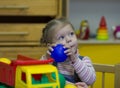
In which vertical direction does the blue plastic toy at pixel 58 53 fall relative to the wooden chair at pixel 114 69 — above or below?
above

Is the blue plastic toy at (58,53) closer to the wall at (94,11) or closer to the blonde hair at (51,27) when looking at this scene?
the blonde hair at (51,27)

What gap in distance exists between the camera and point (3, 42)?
164cm

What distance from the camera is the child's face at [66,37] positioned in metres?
0.87

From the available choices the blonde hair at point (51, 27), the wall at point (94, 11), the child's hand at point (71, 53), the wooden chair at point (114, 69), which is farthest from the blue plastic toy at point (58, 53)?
the wall at point (94, 11)

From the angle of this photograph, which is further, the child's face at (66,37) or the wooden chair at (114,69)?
the wooden chair at (114,69)

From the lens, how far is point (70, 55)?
81 cm

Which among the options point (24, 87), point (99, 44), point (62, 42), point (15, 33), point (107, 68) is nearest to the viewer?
point (24, 87)

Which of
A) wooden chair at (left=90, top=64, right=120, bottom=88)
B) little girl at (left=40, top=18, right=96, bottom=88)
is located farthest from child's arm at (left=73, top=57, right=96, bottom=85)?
wooden chair at (left=90, top=64, right=120, bottom=88)

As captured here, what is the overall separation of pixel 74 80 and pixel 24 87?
0.31 metres

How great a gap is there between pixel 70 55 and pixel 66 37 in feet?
0.26

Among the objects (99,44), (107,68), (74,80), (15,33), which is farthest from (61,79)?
(99,44)

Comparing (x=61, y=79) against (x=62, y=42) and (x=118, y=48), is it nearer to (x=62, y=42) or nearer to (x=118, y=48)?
(x=62, y=42)

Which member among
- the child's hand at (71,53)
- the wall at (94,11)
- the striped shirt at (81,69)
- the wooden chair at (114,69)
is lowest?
the wooden chair at (114,69)

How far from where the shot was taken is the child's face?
2.84 ft
